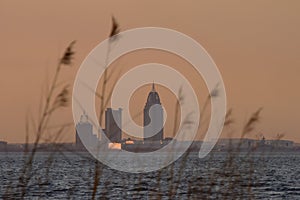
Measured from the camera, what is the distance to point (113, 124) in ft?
19.9

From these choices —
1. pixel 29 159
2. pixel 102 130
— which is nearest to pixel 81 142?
pixel 102 130

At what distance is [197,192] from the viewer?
22.9 feet

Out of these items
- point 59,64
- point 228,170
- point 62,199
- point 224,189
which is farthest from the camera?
point 62,199

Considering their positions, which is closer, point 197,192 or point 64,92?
point 64,92

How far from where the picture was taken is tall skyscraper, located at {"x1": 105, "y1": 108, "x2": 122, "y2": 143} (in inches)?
231

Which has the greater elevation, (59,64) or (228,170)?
(59,64)

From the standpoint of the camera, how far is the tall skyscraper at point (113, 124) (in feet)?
19.3

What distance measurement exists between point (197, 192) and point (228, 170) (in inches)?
21.0

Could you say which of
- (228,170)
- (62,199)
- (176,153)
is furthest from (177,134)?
(62,199)

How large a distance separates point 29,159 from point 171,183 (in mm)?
1227

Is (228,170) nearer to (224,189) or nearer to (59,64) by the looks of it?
(224,189)

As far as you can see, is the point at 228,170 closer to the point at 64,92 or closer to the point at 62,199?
the point at 64,92

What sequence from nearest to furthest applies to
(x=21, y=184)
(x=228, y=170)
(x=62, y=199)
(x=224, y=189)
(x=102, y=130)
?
1. (x=102, y=130)
2. (x=21, y=184)
3. (x=228, y=170)
4. (x=224, y=189)
5. (x=62, y=199)

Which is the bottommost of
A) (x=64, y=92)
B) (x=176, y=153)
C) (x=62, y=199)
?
(x=62, y=199)
